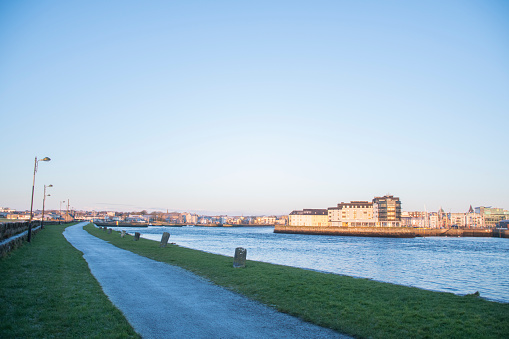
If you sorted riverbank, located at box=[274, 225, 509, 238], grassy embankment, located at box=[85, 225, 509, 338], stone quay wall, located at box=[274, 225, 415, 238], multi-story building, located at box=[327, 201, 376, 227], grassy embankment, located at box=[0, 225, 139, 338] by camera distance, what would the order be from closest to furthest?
1. grassy embankment, located at box=[0, 225, 139, 338]
2. grassy embankment, located at box=[85, 225, 509, 338]
3. stone quay wall, located at box=[274, 225, 415, 238]
4. riverbank, located at box=[274, 225, 509, 238]
5. multi-story building, located at box=[327, 201, 376, 227]

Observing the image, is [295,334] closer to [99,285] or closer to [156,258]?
[99,285]

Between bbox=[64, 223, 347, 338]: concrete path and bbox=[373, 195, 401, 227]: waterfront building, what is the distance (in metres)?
179

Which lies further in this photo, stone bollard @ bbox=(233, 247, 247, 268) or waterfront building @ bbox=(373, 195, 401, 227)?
waterfront building @ bbox=(373, 195, 401, 227)

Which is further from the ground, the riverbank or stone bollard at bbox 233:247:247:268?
stone bollard at bbox 233:247:247:268

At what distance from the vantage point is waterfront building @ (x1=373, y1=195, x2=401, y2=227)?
18038 cm

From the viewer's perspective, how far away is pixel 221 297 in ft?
41.7

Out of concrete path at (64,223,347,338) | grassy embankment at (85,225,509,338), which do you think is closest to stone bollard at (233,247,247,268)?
grassy embankment at (85,225,509,338)

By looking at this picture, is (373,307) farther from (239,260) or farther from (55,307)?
(239,260)

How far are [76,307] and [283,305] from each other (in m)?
6.14

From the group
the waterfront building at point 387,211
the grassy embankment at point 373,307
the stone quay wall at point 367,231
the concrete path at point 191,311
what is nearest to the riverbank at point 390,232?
the stone quay wall at point 367,231

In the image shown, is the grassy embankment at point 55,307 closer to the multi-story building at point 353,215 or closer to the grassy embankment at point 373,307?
the grassy embankment at point 373,307

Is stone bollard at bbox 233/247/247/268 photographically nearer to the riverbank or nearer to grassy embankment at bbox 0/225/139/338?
grassy embankment at bbox 0/225/139/338

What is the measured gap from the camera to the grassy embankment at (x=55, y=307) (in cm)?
808

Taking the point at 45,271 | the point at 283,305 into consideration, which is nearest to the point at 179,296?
the point at 283,305
